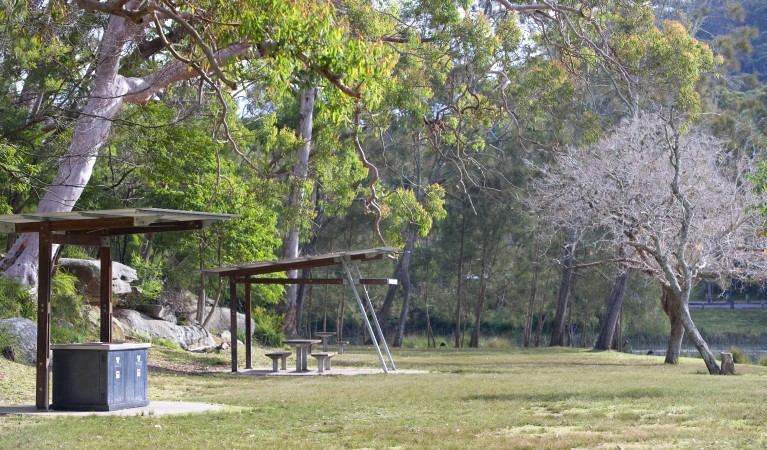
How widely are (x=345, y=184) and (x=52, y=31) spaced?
54.1ft

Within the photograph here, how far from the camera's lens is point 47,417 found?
11414mm

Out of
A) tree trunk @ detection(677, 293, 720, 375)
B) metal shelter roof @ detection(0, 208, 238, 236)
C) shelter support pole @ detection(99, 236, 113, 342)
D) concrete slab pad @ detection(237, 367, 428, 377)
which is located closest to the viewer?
metal shelter roof @ detection(0, 208, 238, 236)

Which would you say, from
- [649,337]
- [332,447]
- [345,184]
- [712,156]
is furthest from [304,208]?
[649,337]

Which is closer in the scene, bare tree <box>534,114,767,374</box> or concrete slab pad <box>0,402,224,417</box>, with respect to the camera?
concrete slab pad <box>0,402,224,417</box>

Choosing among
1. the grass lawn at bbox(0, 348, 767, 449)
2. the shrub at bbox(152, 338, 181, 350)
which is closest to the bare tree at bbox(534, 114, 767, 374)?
the grass lawn at bbox(0, 348, 767, 449)

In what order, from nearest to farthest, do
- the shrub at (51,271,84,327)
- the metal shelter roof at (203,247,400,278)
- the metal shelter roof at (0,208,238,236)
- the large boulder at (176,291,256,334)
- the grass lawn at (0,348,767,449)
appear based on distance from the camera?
the grass lawn at (0,348,767,449) < the metal shelter roof at (0,208,238,236) < the metal shelter roof at (203,247,400,278) < the shrub at (51,271,84,327) < the large boulder at (176,291,256,334)

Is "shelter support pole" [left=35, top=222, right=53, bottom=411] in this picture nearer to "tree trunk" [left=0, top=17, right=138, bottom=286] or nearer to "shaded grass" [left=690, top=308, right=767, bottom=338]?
"tree trunk" [left=0, top=17, right=138, bottom=286]

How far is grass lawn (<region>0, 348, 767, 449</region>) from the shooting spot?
953 cm

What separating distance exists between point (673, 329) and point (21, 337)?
19.3 m

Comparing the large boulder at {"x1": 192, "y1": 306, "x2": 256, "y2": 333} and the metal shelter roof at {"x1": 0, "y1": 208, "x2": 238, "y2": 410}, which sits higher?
the metal shelter roof at {"x1": 0, "y1": 208, "x2": 238, "y2": 410}

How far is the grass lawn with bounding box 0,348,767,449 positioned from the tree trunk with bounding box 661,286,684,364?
1101 cm

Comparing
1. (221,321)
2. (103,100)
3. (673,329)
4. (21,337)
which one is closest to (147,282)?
(221,321)

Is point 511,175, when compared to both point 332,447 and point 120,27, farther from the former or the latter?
point 332,447

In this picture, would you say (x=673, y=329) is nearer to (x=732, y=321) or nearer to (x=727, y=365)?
(x=727, y=365)
